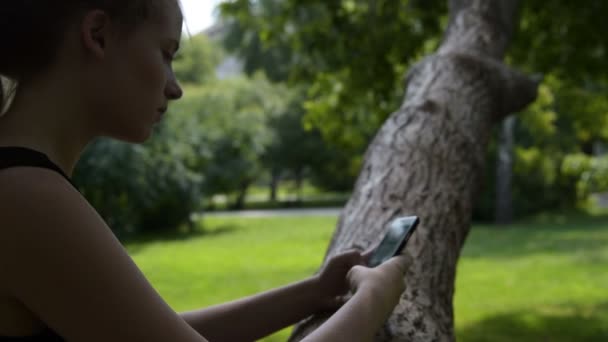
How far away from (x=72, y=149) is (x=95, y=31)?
0.72ft

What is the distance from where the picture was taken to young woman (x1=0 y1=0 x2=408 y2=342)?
3.30 ft

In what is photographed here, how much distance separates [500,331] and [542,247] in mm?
6601

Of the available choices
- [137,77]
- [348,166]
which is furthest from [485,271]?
[348,166]

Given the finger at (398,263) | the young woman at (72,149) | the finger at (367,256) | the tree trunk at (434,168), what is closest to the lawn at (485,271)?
the tree trunk at (434,168)

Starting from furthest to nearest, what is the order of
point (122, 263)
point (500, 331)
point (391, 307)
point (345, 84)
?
point (500, 331), point (345, 84), point (391, 307), point (122, 263)

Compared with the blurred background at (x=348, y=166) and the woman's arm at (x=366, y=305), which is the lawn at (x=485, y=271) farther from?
the woman's arm at (x=366, y=305)

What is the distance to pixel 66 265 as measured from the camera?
101cm

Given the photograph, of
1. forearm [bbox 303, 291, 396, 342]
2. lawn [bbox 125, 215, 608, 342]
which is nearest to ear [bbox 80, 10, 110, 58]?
forearm [bbox 303, 291, 396, 342]

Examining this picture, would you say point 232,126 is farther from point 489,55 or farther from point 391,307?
point 391,307

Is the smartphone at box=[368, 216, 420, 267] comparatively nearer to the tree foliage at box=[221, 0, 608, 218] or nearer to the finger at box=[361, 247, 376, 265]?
the finger at box=[361, 247, 376, 265]

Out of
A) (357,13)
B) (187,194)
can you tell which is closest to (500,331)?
(357,13)

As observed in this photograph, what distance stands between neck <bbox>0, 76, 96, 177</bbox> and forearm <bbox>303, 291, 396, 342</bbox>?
59 cm

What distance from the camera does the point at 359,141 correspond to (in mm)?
6387

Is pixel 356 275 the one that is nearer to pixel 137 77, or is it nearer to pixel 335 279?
pixel 335 279
